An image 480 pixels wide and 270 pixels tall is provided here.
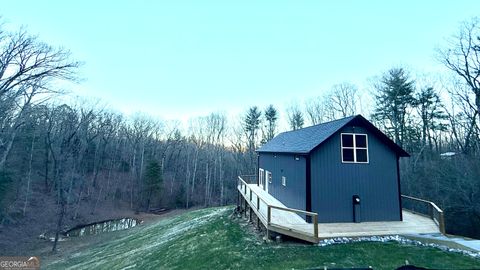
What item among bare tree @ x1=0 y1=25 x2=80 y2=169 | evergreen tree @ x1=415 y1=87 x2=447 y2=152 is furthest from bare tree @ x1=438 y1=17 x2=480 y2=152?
bare tree @ x1=0 y1=25 x2=80 y2=169

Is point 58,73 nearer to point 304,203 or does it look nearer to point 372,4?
point 304,203

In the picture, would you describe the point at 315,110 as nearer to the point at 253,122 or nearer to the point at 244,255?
the point at 253,122

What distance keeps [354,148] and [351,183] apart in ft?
4.62

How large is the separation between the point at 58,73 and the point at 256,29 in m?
14.0

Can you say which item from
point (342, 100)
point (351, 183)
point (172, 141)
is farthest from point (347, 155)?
point (172, 141)

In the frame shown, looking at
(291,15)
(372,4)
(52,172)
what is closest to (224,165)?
(52,172)

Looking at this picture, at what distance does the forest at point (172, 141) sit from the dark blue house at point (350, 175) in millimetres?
7012

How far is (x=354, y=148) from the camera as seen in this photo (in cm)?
1025

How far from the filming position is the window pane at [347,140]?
1024 centimetres

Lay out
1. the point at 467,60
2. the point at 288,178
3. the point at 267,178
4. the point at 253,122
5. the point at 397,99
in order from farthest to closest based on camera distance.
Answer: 1. the point at 253,122
2. the point at 397,99
3. the point at 467,60
4. the point at 267,178
5. the point at 288,178

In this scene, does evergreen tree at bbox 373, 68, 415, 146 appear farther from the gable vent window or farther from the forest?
the gable vent window

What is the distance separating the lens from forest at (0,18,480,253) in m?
13.9

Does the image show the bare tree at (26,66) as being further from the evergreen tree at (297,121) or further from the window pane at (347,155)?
the evergreen tree at (297,121)

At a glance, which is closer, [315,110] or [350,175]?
[350,175]
